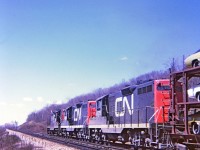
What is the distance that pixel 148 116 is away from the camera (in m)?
17.5

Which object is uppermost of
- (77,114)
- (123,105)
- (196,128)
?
(123,105)

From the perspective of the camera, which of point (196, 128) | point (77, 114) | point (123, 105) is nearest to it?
point (196, 128)

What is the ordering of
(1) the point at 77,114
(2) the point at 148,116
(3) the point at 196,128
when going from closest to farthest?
1. (3) the point at 196,128
2. (2) the point at 148,116
3. (1) the point at 77,114

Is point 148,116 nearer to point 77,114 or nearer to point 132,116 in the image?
point 132,116

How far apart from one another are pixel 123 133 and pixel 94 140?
22.4ft

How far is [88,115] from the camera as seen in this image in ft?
101

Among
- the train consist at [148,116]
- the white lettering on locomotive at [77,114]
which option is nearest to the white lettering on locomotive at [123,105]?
the train consist at [148,116]

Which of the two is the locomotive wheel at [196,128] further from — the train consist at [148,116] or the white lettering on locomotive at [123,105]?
the white lettering on locomotive at [123,105]

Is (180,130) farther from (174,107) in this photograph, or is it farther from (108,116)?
(108,116)

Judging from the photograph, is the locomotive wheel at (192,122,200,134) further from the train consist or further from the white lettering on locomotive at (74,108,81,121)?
the white lettering on locomotive at (74,108,81,121)

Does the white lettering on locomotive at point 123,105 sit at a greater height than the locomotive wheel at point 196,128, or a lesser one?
greater

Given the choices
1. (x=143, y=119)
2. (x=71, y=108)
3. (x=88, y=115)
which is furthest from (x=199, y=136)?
(x=71, y=108)

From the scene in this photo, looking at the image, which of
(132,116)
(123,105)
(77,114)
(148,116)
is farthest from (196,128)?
(77,114)

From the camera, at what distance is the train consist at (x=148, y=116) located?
10211 mm
